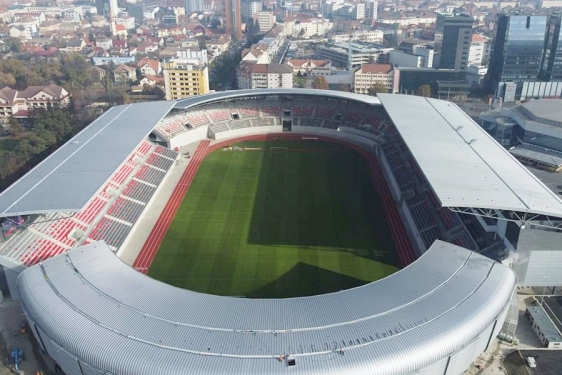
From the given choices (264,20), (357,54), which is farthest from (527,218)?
(264,20)

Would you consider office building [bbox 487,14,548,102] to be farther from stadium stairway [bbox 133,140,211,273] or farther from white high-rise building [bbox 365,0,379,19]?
white high-rise building [bbox 365,0,379,19]

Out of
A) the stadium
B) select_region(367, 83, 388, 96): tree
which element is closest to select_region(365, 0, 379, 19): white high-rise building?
select_region(367, 83, 388, 96): tree

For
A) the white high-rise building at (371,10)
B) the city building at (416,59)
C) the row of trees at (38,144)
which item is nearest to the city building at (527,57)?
the city building at (416,59)

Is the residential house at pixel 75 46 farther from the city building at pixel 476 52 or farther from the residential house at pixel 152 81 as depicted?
the city building at pixel 476 52

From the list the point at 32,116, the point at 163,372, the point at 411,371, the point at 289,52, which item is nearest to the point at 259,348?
the point at 163,372

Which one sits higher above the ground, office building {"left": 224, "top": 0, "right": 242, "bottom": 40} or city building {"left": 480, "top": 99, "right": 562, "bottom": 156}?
office building {"left": 224, "top": 0, "right": 242, "bottom": 40}

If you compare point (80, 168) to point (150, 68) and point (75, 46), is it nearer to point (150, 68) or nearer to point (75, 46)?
point (150, 68)
